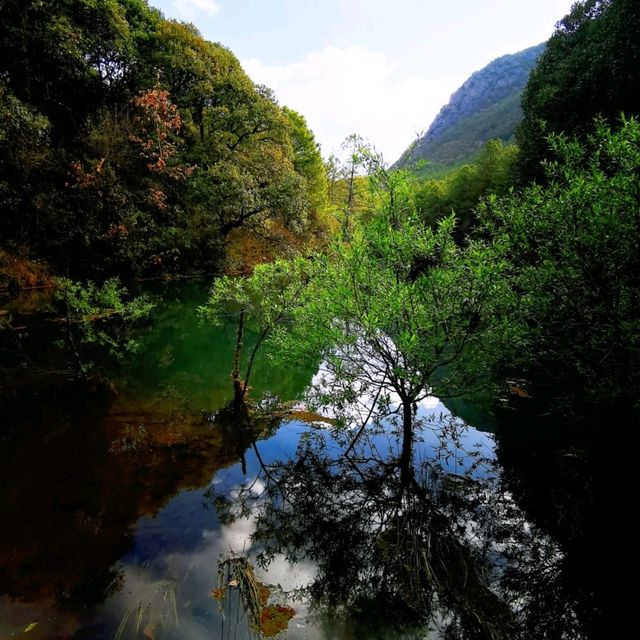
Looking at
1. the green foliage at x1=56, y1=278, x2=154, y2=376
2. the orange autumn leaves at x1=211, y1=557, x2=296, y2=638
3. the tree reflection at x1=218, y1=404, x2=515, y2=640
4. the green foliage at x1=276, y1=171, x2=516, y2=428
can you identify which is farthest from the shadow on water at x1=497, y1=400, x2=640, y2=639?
the green foliage at x1=56, y1=278, x2=154, y2=376

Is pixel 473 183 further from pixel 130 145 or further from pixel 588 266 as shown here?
pixel 588 266

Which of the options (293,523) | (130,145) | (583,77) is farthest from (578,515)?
(130,145)

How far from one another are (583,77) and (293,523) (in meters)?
25.4

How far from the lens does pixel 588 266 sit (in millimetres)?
7988

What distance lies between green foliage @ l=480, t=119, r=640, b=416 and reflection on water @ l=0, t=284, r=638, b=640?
124 inches

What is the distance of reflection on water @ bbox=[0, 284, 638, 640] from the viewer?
571 centimetres

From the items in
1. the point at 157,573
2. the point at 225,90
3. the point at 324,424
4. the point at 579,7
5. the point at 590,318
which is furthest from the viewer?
the point at 225,90

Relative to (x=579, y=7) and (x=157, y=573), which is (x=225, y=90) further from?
Result: (x=157, y=573)

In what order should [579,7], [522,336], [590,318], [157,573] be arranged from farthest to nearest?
1. [579,7]
2. [522,336]
3. [590,318]
4. [157,573]

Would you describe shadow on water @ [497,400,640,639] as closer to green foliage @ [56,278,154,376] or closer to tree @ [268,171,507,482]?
tree @ [268,171,507,482]

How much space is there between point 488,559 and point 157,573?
5.80 meters

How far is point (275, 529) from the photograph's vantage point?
7.57 m

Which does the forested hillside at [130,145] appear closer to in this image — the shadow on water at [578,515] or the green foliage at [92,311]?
the green foliage at [92,311]

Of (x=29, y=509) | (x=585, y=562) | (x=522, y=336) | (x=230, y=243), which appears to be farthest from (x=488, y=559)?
(x=230, y=243)
